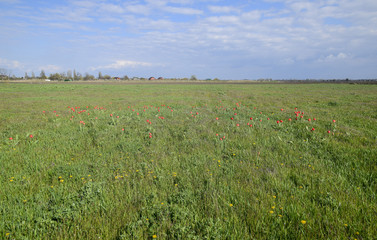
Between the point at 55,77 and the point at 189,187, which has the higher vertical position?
the point at 55,77

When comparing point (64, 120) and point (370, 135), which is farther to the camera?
point (64, 120)

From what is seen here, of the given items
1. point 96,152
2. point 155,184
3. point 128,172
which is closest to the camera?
point 155,184

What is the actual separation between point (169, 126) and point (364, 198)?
6.84 meters

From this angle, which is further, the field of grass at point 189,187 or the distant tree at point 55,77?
the distant tree at point 55,77

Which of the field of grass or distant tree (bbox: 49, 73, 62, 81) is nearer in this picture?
the field of grass

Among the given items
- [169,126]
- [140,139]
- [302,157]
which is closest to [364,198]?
[302,157]

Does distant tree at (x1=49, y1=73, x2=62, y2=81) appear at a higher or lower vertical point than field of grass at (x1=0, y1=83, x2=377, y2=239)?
higher

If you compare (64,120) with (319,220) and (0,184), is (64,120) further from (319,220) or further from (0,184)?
(319,220)

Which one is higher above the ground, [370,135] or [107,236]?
[370,135]

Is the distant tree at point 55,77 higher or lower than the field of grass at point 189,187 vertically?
higher

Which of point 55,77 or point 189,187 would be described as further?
point 55,77

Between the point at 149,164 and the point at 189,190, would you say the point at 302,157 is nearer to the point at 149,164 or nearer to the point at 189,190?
the point at 189,190

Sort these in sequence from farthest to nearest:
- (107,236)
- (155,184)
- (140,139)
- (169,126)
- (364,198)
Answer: (169,126) < (140,139) < (155,184) < (364,198) < (107,236)

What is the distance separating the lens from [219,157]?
5.36 m
